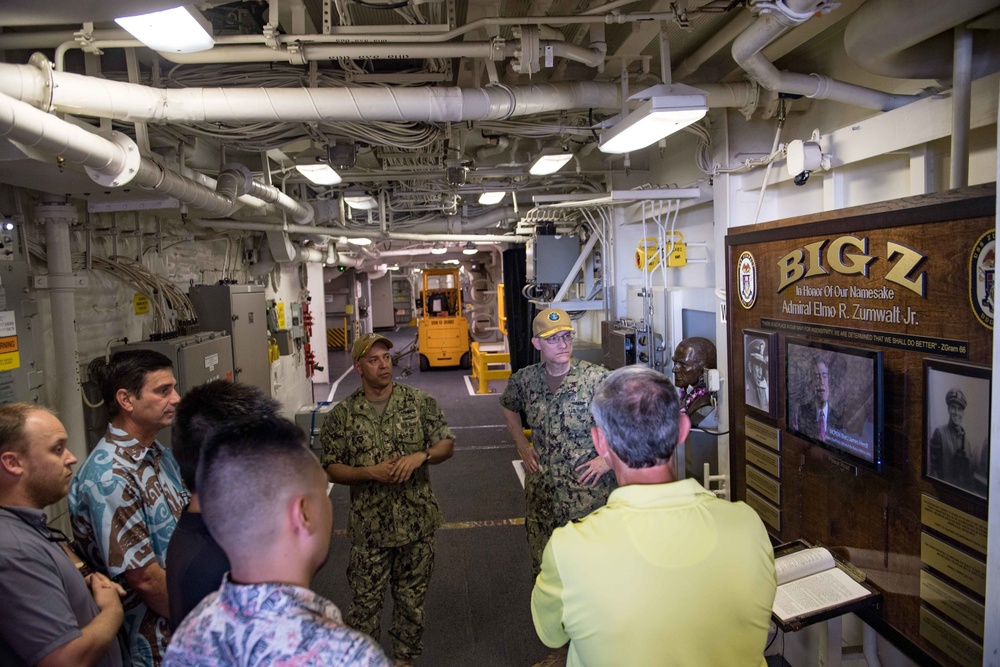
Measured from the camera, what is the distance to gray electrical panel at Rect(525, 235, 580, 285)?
7816mm

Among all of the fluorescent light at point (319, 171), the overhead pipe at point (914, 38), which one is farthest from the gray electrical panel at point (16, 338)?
the overhead pipe at point (914, 38)

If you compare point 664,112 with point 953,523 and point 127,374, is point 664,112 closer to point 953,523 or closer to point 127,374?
point 953,523

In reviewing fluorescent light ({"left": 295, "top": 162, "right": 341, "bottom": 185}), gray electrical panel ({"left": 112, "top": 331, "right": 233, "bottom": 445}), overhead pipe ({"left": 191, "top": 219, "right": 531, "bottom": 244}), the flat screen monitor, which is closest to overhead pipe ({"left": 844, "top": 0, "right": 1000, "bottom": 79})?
the flat screen monitor

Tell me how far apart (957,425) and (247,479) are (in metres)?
1.98

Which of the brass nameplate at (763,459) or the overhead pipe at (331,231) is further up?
the overhead pipe at (331,231)

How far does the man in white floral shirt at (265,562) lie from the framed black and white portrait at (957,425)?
1.74 meters

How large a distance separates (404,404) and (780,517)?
191 centimetres

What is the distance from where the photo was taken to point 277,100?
10.0 ft

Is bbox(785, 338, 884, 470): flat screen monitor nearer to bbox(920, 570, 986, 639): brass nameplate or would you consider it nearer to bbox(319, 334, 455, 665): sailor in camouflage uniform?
bbox(920, 570, 986, 639): brass nameplate

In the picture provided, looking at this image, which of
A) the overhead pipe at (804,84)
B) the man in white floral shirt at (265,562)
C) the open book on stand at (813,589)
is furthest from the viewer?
the overhead pipe at (804,84)

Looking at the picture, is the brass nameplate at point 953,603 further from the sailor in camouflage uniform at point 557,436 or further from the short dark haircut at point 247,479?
the short dark haircut at point 247,479

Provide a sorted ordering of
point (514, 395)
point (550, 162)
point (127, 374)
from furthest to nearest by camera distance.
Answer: point (550, 162) < point (514, 395) < point (127, 374)

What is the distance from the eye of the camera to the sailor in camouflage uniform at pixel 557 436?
3.27 meters

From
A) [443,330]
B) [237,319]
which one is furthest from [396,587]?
[443,330]
